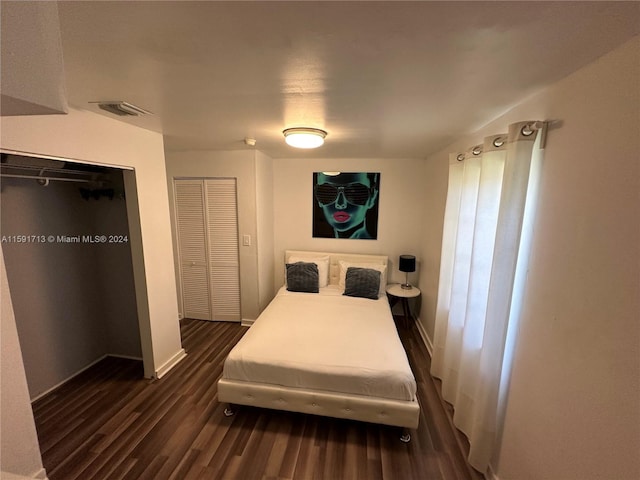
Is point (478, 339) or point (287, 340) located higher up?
point (478, 339)

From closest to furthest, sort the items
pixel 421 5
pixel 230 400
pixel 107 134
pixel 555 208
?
pixel 421 5, pixel 555 208, pixel 107 134, pixel 230 400

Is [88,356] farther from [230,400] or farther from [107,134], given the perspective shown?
[107,134]

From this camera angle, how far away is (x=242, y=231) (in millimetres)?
3412

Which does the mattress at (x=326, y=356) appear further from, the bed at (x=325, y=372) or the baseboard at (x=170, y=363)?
the baseboard at (x=170, y=363)

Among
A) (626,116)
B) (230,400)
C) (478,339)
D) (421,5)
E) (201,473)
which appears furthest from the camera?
(230,400)

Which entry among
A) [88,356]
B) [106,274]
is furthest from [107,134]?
[88,356]

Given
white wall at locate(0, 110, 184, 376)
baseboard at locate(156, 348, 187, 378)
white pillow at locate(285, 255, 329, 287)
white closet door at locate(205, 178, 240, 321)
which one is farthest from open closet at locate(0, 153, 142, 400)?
white pillow at locate(285, 255, 329, 287)

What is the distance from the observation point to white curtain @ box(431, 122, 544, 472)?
1.35 meters

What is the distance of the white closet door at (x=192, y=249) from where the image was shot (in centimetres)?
341

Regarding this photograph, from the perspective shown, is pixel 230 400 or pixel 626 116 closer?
pixel 626 116

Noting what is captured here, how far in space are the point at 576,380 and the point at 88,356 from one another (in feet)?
12.6

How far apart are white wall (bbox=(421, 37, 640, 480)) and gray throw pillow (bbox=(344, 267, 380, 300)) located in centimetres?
186

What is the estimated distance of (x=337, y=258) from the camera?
12.3 ft

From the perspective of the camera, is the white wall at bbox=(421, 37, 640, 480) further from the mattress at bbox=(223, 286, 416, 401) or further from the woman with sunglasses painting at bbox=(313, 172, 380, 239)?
the woman with sunglasses painting at bbox=(313, 172, 380, 239)
